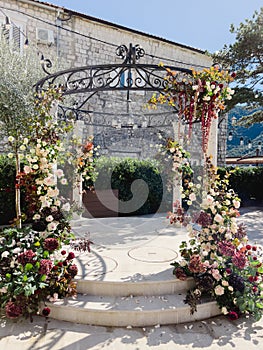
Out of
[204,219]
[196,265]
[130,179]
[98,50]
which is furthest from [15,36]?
[196,265]

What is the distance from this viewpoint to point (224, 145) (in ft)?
46.9

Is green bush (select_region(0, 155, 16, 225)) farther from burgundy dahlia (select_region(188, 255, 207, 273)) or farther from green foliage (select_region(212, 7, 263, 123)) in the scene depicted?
green foliage (select_region(212, 7, 263, 123))

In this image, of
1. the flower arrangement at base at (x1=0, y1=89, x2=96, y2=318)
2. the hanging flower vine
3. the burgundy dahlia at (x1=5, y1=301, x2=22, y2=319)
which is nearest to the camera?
the burgundy dahlia at (x1=5, y1=301, x2=22, y2=319)

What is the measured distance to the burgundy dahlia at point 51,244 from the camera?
290cm

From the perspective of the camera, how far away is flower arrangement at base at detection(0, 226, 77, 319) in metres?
2.67

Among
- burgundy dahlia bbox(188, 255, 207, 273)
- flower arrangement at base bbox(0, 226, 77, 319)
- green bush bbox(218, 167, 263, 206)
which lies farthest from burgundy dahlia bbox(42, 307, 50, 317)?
green bush bbox(218, 167, 263, 206)

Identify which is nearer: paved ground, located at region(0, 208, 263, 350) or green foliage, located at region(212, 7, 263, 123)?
paved ground, located at region(0, 208, 263, 350)

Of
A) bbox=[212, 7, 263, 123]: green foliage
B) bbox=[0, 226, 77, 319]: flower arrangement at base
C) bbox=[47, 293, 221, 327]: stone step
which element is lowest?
bbox=[47, 293, 221, 327]: stone step

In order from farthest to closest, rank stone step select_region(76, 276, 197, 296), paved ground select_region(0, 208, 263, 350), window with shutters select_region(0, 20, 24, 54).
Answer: window with shutters select_region(0, 20, 24, 54) → stone step select_region(76, 276, 197, 296) → paved ground select_region(0, 208, 263, 350)

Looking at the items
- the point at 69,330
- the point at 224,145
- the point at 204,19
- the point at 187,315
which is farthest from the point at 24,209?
the point at 224,145

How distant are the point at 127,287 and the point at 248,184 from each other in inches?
357

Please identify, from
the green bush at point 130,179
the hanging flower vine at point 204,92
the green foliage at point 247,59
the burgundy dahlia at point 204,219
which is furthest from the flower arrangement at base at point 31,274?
the green foliage at point 247,59

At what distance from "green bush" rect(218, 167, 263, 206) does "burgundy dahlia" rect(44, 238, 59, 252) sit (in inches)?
338

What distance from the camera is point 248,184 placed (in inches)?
424
